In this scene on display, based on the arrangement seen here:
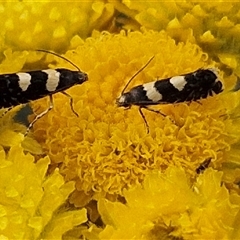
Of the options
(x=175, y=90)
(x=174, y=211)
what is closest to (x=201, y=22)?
(x=175, y=90)

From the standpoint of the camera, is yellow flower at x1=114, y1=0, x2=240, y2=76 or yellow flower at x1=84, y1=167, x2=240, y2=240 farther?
yellow flower at x1=114, y1=0, x2=240, y2=76

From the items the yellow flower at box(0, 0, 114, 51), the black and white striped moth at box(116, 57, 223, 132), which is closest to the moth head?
the black and white striped moth at box(116, 57, 223, 132)

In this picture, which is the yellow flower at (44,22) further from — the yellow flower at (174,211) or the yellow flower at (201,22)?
the yellow flower at (174,211)

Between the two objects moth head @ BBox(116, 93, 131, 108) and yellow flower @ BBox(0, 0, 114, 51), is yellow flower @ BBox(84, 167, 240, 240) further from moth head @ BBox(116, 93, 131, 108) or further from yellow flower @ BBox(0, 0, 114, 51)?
yellow flower @ BBox(0, 0, 114, 51)

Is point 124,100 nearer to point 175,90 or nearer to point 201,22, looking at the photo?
point 175,90

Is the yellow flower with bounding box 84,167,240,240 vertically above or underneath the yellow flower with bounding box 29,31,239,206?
underneath

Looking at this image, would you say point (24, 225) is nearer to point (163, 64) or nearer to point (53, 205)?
point (53, 205)
